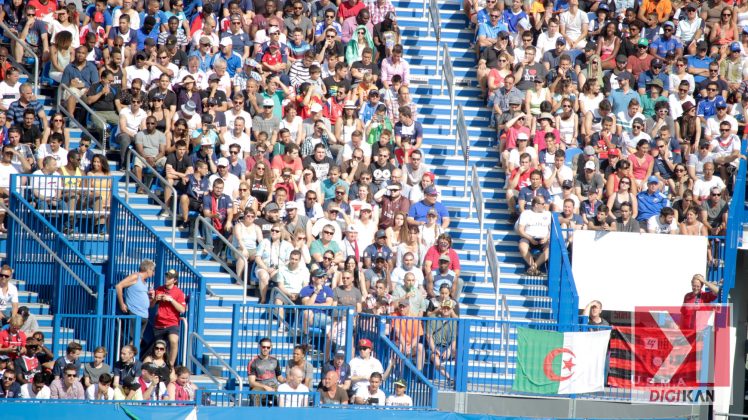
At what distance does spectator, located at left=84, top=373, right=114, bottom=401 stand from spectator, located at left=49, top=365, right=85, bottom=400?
108 millimetres

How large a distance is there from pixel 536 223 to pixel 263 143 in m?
4.41

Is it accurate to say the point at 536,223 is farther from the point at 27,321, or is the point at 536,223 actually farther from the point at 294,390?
the point at 27,321

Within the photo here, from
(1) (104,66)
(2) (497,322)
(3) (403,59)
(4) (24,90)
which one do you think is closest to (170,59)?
(1) (104,66)

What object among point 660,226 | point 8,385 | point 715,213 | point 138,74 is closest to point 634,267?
point 660,226

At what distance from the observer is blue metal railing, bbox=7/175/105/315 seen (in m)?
20.9

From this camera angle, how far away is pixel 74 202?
69.9 ft

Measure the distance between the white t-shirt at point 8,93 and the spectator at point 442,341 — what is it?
7138 mm

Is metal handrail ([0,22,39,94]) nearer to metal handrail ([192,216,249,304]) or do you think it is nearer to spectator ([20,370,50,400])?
metal handrail ([192,216,249,304])

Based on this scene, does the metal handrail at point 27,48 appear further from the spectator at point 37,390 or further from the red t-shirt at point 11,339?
the spectator at point 37,390

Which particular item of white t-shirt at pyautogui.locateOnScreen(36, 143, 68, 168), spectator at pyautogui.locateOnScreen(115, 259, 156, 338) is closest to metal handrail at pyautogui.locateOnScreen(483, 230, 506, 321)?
spectator at pyautogui.locateOnScreen(115, 259, 156, 338)

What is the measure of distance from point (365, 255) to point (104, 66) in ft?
16.9

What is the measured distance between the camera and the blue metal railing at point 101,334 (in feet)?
65.2

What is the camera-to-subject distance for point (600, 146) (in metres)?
25.8

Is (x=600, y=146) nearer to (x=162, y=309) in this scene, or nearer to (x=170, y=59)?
(x=170, y=59)
